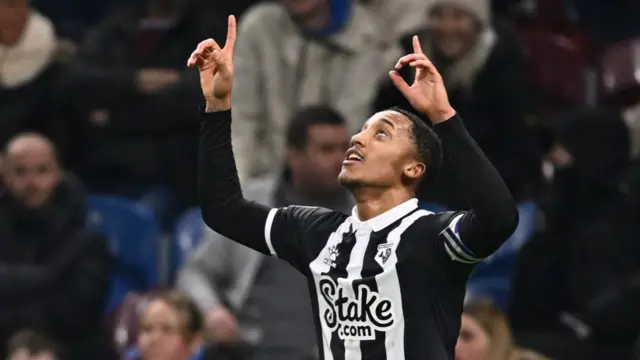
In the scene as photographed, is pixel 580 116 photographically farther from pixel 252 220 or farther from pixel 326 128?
pixel 252 220

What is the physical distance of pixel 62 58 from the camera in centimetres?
786

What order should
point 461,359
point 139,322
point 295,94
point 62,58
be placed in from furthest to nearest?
point 62,58
point 295,94
point 139,322
point 461,359

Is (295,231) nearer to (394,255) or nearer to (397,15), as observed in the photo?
(394,255)

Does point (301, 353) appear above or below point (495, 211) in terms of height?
below

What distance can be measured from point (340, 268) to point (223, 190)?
15.3 inches

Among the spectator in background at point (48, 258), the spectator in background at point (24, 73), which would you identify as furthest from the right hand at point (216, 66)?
the spectator in background at point (24, 73)

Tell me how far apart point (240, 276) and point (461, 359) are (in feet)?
4.10

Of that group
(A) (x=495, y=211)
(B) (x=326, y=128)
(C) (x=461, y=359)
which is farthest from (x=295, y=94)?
(A) (x=495, y=211)

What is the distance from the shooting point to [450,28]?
23.2ft

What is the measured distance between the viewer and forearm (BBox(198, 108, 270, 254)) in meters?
4.23

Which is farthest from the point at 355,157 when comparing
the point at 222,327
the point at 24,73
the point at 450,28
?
the point at 24,73

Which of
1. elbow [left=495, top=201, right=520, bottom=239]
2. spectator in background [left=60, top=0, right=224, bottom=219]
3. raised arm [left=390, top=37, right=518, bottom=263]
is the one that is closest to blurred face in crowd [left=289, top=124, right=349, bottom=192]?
spectator in background [left=60, top=0, right=224, bottom=219]

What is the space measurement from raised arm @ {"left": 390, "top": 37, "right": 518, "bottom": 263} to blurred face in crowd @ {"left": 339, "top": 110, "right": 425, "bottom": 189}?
6.6 inches

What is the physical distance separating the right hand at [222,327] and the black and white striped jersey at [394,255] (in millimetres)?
1963
